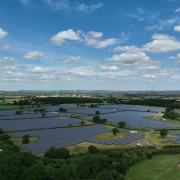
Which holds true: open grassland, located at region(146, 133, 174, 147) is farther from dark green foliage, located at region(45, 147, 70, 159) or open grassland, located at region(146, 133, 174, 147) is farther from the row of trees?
dark green foliage, located at region(45, 147, 70, 159)

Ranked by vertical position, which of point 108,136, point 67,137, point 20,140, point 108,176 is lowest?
point 108,136

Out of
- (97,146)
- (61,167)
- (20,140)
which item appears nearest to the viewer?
(61,167)

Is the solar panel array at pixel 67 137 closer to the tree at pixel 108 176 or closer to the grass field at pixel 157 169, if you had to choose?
the grass field at pixel 157 169

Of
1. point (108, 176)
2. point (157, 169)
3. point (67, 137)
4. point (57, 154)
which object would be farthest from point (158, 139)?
point (108, 176)

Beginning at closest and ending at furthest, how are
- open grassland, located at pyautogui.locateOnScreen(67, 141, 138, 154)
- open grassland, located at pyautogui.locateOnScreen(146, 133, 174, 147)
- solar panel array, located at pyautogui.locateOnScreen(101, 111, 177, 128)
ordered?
1. open grassland, located at pyautogui.locateOnScreen(67, 141, 138, 154)
2. open grassland, located at pyautogui.locateOnScreen(146, 133, 174, 147)
3. solar panel array, located at pyautogui.locateOnScreen(101, 111, 177, 128)

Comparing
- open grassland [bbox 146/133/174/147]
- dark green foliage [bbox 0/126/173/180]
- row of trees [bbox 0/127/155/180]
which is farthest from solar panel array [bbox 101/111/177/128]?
row of trees [bbox 0/127/155/180]

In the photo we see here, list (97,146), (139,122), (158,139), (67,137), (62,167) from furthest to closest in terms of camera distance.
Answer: (139,122), (67,137), (158,139), (97,146), (62,167)

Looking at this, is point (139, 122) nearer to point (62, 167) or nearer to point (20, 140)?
point (20, 140)

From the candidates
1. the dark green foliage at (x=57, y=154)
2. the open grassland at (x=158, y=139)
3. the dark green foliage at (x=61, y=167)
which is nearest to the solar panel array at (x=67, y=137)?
the open grassland at (x=158, y=139)
